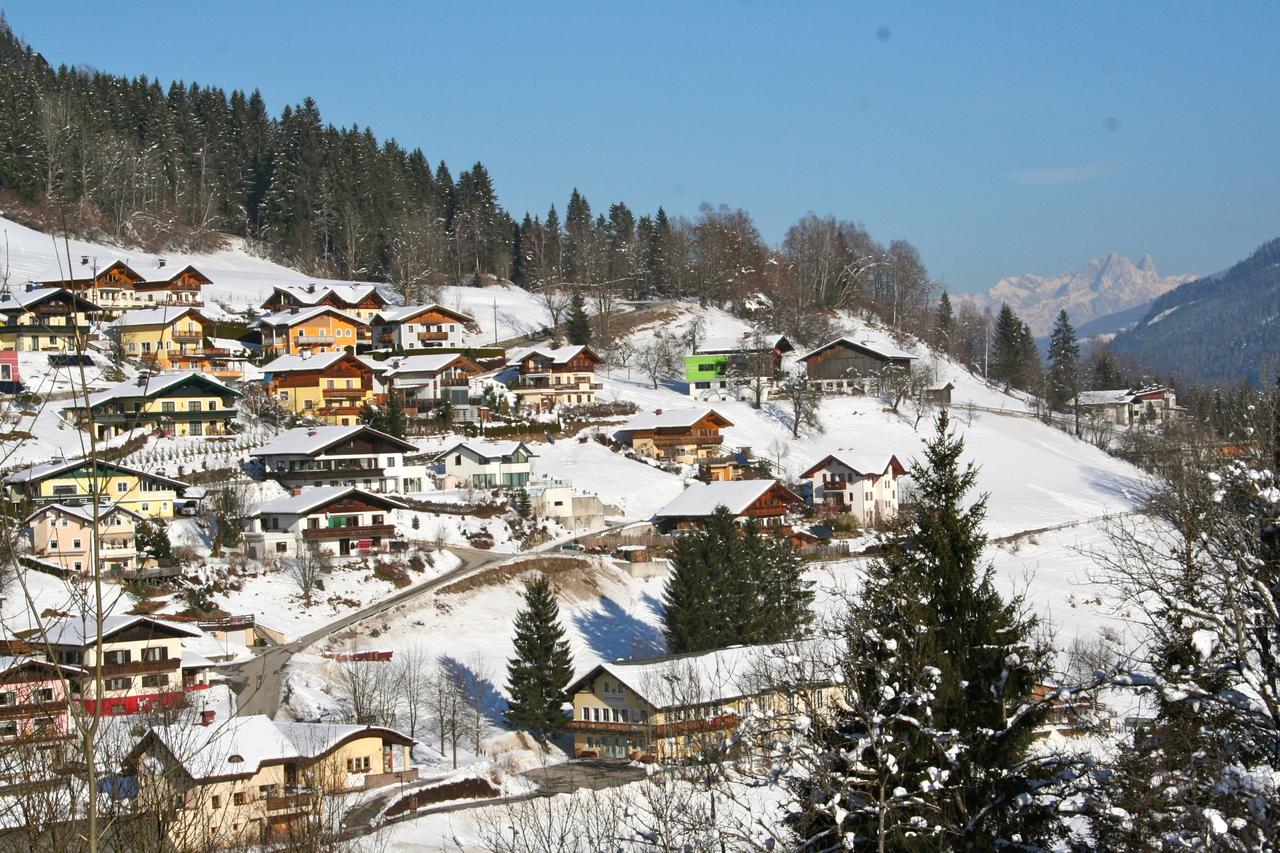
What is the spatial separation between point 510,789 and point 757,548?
14519mm

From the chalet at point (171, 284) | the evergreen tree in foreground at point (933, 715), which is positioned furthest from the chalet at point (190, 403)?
the evergreen tree in foreground at point (933, 715)

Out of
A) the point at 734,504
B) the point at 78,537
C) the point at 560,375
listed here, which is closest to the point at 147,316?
the point at 560,375

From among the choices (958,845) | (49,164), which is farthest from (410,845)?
(49,164)

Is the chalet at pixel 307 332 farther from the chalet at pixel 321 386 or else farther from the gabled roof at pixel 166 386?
the gabled roof at pixel 166 386

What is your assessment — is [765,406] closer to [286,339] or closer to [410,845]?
[286,339]

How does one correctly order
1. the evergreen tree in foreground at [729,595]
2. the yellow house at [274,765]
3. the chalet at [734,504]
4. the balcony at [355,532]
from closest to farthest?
1. the yellow house at [274,765]
2. the evergreen tree in foreground at [729,595]
3. the balcony at [355,532]
4. the chalet at [734,504]

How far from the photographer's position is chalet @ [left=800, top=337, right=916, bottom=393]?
7119cm

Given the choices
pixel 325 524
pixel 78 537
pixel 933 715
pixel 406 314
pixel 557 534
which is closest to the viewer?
pixel 933 715

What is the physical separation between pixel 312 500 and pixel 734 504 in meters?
14.1

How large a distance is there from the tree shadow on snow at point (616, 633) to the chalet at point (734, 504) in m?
5.94

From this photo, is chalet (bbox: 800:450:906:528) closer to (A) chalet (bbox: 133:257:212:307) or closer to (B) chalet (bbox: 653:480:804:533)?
(B) chalet (bbox: 653:480:804:533)

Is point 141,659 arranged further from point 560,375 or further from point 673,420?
point 560,375

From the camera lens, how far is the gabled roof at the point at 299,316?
208ft

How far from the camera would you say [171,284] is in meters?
65.6
